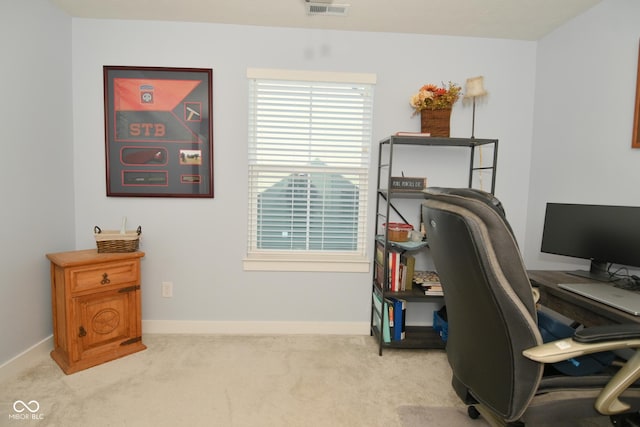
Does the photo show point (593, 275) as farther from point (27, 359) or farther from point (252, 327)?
point (27, 359)

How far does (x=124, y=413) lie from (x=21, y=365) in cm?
96

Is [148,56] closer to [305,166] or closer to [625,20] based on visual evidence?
[305,166]

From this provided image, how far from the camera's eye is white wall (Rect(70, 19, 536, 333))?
2506mm

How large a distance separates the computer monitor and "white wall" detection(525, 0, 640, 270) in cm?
22

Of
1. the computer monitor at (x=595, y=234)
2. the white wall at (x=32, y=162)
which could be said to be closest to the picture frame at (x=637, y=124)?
the computer monitor at (x=595, y=234)

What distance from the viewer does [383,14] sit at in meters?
2.30

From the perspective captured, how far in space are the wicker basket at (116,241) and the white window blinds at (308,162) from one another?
33.7 inches

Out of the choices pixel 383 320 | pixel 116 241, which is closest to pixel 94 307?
pixel 116 241

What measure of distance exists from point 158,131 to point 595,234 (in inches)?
122

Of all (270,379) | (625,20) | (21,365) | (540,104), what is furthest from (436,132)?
(21,365)

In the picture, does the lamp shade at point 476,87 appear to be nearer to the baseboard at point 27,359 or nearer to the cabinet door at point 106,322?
the cabinet door at point 106,322

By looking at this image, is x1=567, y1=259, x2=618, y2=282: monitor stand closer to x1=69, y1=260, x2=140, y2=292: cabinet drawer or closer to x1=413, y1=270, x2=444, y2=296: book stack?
x1=413, y1=270, x2=444, y2=296: book stack

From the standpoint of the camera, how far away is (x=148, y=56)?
2500mm

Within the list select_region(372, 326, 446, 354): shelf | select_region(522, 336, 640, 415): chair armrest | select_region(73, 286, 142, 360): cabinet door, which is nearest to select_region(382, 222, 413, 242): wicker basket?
select_region(372, 326, 446, 354): shelf
